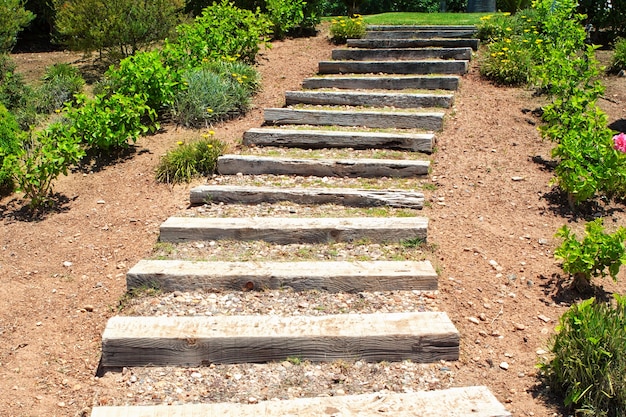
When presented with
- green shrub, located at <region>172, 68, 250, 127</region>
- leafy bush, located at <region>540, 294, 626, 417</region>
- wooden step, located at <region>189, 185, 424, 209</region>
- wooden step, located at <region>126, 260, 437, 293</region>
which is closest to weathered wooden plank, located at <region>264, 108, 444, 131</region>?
green shrub, located at <region>172, 68, 250, 127</region>

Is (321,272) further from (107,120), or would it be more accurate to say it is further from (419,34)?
(419,34)

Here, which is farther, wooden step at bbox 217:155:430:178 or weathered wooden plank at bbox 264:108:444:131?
weathered wooden plank at bbox 264:108:444:131

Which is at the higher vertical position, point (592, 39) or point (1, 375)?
point (592, 39)

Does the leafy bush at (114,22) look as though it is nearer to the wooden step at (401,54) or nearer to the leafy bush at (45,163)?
the wooden step at (401,54)

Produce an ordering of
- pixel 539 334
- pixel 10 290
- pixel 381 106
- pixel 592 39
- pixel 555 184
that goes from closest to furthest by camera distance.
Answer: pixel 539 334
pixel 10 290
pixel 555 184
pixel 381 106
pixel 592 39

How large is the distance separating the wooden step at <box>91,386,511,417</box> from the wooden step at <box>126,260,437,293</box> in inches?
43.5

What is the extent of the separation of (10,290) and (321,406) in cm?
278

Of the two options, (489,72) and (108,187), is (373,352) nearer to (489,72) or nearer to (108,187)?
(108,187)

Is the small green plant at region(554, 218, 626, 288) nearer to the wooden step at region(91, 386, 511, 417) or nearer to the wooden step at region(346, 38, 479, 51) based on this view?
the wooden step at region(91, 386, 511, 417)

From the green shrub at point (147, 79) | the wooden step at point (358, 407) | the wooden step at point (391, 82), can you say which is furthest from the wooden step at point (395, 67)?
the wooden step at point (358, 407)

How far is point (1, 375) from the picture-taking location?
3770 millimetres

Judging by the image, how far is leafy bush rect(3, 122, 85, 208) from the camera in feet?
19.6

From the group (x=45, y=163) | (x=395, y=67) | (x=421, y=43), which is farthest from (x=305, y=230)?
(x=421, y=43)

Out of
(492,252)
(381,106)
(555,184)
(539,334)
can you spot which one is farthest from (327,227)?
(381,106)
